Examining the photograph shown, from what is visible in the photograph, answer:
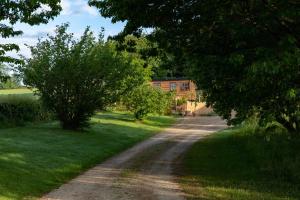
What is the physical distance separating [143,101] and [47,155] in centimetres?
3074

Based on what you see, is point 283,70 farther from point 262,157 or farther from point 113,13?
point 262,157

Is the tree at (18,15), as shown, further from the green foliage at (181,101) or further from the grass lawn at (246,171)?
the green foliage at (181,101)

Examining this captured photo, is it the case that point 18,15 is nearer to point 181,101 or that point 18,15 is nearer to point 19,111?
point 19,111

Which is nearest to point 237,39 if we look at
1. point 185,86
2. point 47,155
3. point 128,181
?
point 128,181

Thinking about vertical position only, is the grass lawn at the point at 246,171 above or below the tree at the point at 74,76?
below

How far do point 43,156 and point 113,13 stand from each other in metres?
8.99

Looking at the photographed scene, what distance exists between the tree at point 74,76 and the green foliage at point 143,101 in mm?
15855

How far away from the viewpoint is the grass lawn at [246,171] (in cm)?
1566

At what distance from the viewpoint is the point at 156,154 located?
2753 centimetres

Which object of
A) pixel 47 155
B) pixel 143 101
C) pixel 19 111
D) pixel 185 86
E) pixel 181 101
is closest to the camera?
pixel 47 155

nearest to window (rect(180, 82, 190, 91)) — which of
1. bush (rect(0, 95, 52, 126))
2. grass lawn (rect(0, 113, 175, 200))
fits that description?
bush (rect(0, 95, 52, 126))

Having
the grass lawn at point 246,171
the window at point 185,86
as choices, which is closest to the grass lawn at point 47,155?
the grass lawn at point 246,171

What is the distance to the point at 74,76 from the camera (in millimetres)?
35906

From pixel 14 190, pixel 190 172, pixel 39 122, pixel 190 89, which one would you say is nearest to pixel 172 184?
pixel 190 172
